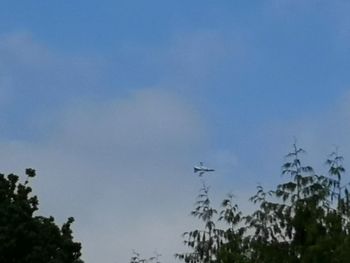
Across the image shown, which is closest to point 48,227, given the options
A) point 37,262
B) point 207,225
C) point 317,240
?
point 37,262

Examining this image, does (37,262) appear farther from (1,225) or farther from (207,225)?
(207,225)

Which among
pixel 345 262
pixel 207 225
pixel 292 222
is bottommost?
pixel 345 262

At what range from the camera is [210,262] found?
930 inches

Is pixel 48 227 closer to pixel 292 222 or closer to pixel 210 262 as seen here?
pixel 210 262

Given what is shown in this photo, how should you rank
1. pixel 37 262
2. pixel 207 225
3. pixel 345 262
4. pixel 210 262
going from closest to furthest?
pixel 345 262, pixel 210 262, pixel 207 225, pixel 37 262

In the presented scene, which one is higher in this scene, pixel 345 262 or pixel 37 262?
pixel 37 262

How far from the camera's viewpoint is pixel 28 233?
28.7 metres

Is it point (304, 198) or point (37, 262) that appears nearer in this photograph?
point (304, 198)

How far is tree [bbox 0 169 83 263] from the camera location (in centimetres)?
2858

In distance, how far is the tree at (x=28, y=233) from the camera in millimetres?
28578

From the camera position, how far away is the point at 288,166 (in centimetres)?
2120

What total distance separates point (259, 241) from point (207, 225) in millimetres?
4274

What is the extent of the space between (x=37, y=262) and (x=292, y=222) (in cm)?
1000

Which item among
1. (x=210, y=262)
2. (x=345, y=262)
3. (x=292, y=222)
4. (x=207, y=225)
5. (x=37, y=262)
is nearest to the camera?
(x=345, y=262)
